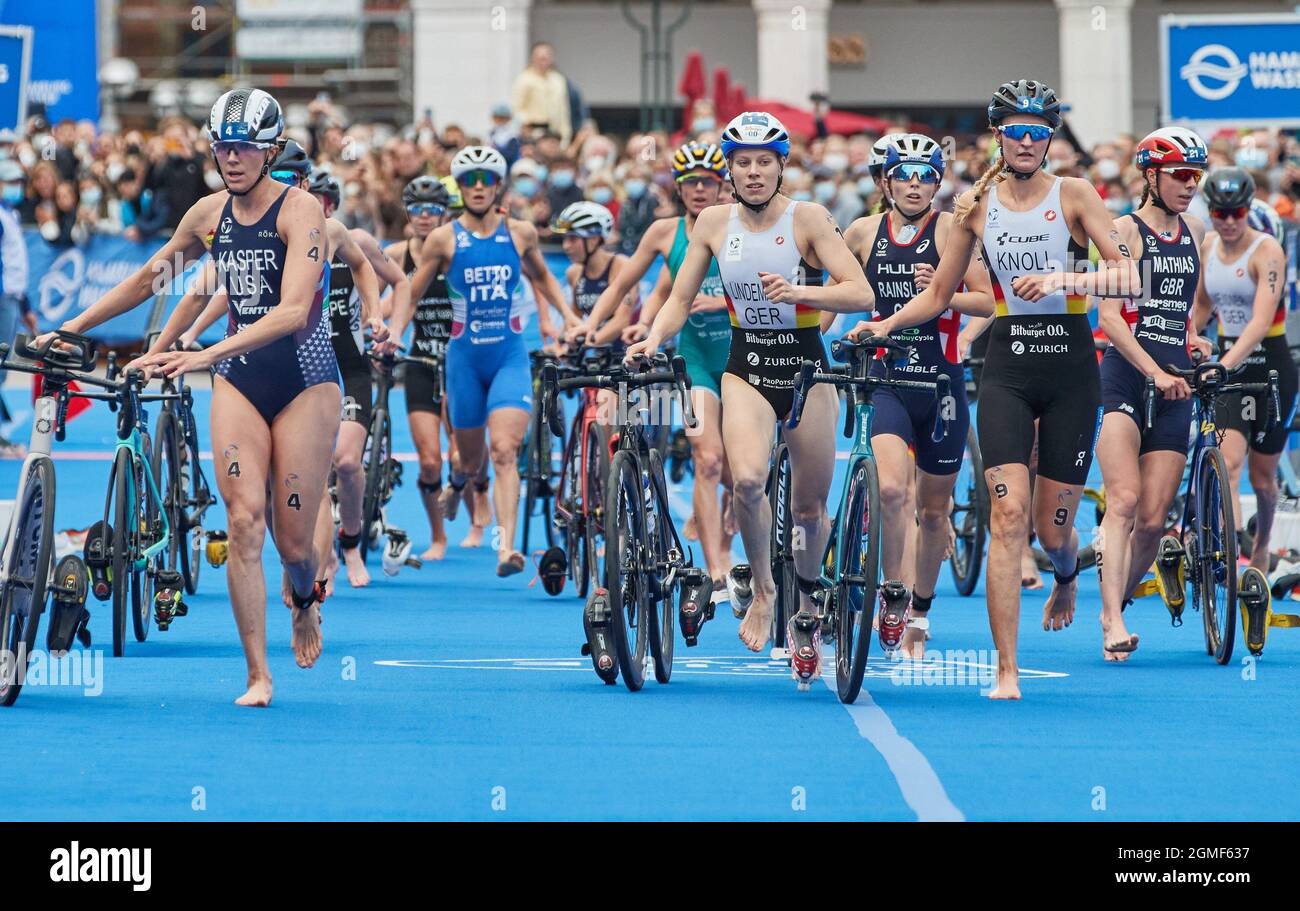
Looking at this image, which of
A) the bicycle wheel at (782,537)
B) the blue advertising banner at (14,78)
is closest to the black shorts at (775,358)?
the bicycle wheel at (782,537)

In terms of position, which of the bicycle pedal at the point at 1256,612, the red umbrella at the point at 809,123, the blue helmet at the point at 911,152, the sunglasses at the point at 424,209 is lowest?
the bicycle pedal at the point at 1256,612

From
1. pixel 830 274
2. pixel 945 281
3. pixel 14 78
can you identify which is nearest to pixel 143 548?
pixel 830 274

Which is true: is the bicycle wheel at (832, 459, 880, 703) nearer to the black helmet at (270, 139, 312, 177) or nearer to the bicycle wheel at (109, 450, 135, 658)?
the bicycle wheel at (109, 450, 135, 658)

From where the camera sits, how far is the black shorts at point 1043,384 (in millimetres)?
9539

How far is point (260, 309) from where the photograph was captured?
9039 mm

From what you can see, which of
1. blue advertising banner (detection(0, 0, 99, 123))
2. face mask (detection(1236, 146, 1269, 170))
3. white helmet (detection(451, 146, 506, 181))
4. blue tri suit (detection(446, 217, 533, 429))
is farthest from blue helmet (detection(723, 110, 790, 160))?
blue advertising banner (detection(0, 0, 99, 123))

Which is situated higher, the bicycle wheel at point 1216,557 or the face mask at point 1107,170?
the face mask at point 1107,170

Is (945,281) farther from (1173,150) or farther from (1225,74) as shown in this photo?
(1225,74)

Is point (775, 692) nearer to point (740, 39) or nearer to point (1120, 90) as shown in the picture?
point (1120, 90)

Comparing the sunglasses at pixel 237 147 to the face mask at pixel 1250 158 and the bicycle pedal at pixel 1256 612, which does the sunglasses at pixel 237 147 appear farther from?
the face mask at pixel 1250 158

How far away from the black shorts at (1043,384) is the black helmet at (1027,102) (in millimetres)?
778

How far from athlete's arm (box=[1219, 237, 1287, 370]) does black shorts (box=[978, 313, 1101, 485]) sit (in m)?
2.66

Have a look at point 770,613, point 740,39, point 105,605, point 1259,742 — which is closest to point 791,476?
point 770,613

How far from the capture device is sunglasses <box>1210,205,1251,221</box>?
12.3 meters
